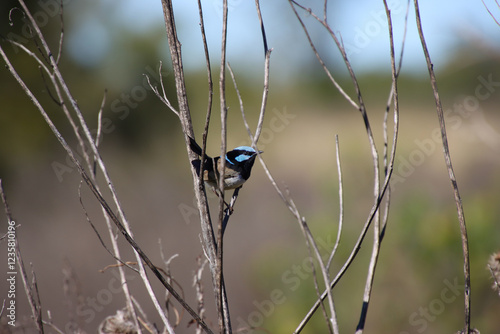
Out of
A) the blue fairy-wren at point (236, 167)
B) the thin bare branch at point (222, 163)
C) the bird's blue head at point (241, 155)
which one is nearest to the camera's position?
the thin bare branch at point (222, 163)

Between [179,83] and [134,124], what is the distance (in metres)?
7.90

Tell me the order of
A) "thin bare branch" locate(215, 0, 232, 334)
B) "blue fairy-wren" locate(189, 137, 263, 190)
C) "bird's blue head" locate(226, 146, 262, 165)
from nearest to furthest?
"thin bare branch" locate(215, 0, 232, 334) < "blue fairy-wren" locate(189, 137, 263, 190) < "bird's blue head" locate(226, 146, 262, 165)

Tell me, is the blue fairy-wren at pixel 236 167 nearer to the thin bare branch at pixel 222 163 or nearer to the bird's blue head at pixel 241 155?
the bird's blue head at pixel 241 155

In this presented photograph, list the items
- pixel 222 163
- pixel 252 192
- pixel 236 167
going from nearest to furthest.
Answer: pixel 222 163
pixel 236 167
pixel 252 192

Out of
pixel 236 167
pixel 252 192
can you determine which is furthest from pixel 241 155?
pixel 252 192

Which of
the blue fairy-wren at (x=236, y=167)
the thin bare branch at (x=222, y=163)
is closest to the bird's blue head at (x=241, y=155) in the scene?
the blue fairy-wren at (x=236, y=167)

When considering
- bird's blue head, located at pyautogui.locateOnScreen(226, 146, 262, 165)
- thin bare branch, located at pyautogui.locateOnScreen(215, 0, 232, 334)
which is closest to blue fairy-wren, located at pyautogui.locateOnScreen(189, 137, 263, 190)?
bird's blue head, located at pyautogui.locateOnScreen(226, 146, 262, 165)

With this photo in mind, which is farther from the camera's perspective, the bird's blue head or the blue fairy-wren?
the bird's blue head

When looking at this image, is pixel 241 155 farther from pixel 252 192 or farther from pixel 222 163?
pixel 252 192

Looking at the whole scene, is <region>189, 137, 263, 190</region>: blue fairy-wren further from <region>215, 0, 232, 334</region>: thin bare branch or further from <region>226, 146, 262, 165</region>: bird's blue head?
<region>215, 0, 232, 334</region>: thin bare branch

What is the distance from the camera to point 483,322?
13.8ft

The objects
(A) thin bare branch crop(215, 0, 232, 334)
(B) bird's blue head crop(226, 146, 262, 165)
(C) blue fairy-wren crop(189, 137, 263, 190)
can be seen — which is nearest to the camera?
(A) thin bare branch crop(215, 0, 232, 334)

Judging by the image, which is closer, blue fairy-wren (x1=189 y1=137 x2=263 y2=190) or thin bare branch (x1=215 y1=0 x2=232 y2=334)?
thin bare branch (x1=215 y1=0 x2=232 y2=334)

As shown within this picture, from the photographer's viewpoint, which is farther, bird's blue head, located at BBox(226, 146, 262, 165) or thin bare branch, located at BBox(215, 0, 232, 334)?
bird's blue head, located at BBox(226, 146, 262, 165)
